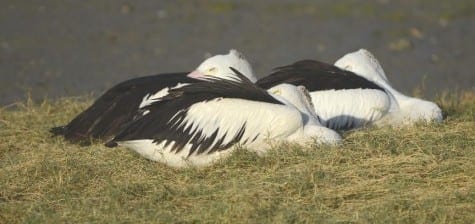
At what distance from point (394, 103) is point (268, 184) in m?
2.38

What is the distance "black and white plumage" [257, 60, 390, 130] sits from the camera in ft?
24.1

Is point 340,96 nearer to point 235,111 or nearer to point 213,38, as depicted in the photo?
point 235,111

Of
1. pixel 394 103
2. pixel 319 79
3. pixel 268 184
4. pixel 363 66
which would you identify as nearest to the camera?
pixel 268 184

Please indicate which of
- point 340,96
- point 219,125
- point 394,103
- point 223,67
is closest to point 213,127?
point 219,125

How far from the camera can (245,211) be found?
5152 millimetres

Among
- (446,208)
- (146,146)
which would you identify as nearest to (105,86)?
(146,146)

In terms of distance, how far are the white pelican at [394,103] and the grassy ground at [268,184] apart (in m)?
0.67

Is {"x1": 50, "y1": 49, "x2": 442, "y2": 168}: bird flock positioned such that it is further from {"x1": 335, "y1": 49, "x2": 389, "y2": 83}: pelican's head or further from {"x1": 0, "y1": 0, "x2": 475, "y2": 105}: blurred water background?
{"x1": 0, "y1": 0, "x2": 475, "y2": 105}: blurred water background

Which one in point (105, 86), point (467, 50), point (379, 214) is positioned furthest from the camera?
point (467, 50)

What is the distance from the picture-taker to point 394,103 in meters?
7.67

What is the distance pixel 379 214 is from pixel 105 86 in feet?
20.5

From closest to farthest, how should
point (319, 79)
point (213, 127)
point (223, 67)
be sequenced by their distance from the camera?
1. point (213, 127)
2. point (319, 79)
3. point (223, 67)

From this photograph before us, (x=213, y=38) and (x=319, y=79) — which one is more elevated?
(x=319, y=79)

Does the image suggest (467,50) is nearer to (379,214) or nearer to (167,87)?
(167,87)
